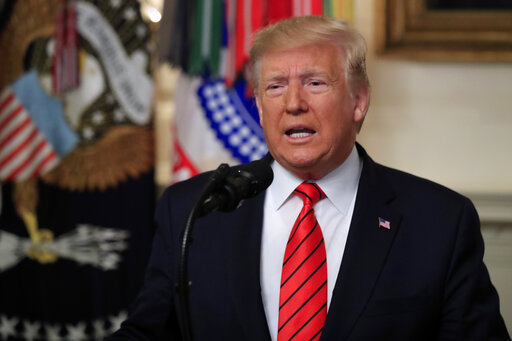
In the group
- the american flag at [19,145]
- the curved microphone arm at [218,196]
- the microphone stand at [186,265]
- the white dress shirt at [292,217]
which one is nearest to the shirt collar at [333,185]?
the white dress shirt at [292,217]

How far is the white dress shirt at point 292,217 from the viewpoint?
1587 millimetres

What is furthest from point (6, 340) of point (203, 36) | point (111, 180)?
point (203, 36)

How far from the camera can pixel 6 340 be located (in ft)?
10.3

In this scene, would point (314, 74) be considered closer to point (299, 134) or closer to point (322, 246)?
point (299, 134)

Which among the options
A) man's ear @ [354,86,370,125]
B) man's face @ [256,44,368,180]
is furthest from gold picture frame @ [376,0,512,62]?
man's face @ [256,44,368,180]

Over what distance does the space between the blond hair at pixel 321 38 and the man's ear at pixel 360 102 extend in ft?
0.09

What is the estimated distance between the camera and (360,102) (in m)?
1.69

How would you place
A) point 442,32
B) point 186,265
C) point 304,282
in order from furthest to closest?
point 442,32, point 304,282, point 186,265

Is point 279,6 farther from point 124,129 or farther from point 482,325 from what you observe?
point 482,325

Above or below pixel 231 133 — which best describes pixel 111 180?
below

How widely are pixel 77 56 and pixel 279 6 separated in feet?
3.56

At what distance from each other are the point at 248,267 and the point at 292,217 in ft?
0.63

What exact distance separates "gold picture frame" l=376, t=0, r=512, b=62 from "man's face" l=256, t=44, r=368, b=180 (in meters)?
1.71

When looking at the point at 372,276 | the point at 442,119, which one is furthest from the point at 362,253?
the point at 442,119
